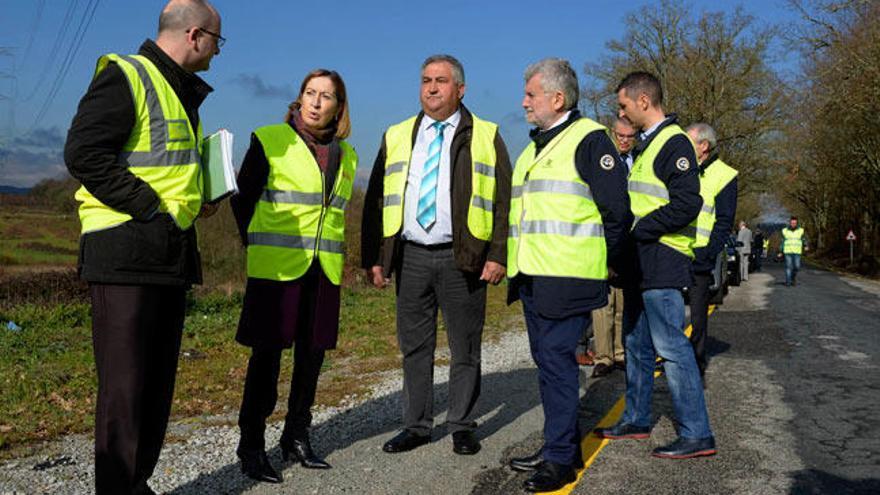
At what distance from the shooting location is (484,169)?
16.1ft

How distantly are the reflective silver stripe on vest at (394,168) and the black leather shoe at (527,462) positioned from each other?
1861 mm

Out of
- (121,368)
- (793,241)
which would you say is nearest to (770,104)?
(793,241)

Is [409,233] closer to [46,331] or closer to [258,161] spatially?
[258,161]

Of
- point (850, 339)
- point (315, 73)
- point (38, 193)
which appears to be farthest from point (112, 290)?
point (38, 193)

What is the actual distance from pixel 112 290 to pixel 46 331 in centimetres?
805

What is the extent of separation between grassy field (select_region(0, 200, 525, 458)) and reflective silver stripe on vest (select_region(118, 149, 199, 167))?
8.50 ft

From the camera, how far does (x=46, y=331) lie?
34.0 feet

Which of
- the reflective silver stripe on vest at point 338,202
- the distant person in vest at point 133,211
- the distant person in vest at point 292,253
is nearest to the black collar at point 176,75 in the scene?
the distant person in vest at point 133,211

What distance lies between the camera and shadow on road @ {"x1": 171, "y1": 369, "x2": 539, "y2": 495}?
4.27 m

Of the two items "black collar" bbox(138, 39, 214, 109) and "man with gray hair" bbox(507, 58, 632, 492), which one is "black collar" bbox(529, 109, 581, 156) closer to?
"man with gray hair" bbox(507, 58, 632, 492)

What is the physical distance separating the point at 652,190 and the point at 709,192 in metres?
2.06

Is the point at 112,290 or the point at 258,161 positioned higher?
the point at 258,161

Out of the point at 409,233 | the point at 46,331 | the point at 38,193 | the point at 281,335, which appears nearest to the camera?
the point at 281,335

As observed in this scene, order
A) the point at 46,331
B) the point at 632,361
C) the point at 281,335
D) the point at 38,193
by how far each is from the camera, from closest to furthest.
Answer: the point at 281,335
the point at 632,361
the point at 46,331
the point at 38,193
